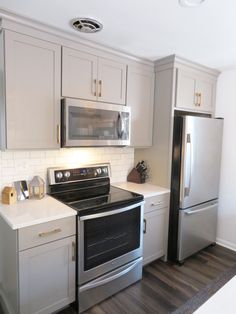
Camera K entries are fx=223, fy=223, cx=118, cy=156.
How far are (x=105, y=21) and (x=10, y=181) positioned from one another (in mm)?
1553

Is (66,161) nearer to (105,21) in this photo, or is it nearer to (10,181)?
(10,181)

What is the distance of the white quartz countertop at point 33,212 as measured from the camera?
1528 millimetres

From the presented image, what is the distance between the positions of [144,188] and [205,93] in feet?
4.80

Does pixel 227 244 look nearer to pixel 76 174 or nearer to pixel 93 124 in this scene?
pixel 76 174

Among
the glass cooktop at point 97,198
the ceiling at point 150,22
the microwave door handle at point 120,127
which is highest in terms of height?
the ceiling at point 150,22

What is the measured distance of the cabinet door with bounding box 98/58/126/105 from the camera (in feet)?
7.15

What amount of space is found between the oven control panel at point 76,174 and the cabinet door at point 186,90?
1.14 metres

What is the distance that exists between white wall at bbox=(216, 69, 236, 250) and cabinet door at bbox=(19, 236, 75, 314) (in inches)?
86.0

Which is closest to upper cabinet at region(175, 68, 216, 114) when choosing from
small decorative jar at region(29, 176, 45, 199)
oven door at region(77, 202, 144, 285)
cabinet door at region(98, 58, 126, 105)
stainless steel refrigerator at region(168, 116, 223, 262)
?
stainless steel refrigerator at region(168, 116, 223, 262)

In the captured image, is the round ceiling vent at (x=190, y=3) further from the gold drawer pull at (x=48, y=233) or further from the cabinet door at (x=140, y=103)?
the gold drawer pull at (x=48, y=233)

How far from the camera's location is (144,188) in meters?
2.55

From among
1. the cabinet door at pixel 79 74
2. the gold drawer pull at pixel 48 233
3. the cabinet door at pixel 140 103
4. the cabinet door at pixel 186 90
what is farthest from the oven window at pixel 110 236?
the cabinet door at pixel 186 90

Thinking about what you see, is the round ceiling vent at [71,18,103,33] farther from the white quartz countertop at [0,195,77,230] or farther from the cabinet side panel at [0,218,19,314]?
the cabinet side panel at [0,218,19,314]

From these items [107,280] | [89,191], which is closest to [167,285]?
[107,280]
